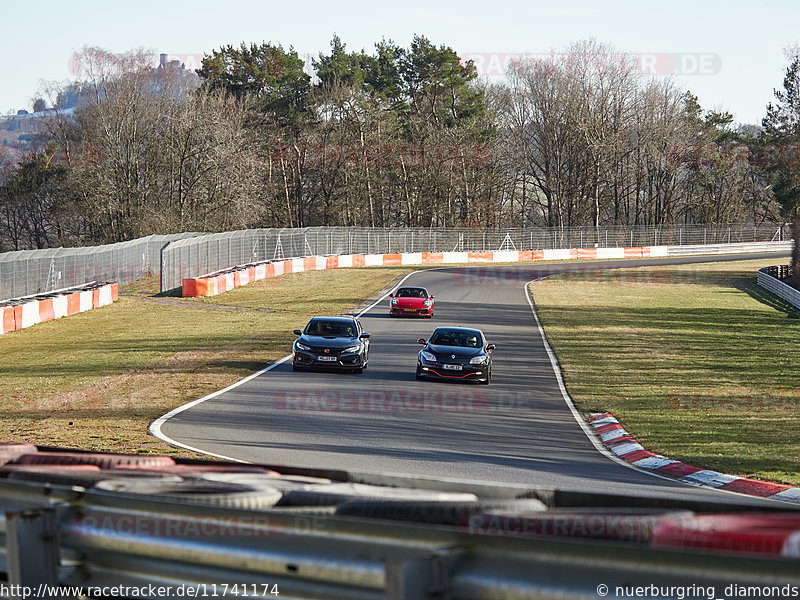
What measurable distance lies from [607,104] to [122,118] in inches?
2075

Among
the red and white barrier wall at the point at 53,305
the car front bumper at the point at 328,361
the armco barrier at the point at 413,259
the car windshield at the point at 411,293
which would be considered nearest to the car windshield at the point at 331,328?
the car front bumper at the point at 328,361

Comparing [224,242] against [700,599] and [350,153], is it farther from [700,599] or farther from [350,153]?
[700,599]

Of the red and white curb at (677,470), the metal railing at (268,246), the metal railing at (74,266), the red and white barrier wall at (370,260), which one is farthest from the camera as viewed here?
the red and white barrier wall at (370,260)

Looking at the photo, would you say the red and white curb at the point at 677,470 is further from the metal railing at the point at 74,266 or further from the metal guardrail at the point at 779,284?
the metal guardrail at the point at 779,284

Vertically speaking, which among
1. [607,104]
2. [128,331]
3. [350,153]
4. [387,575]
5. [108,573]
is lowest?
[128,331]

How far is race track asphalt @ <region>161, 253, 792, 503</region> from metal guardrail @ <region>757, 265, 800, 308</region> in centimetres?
2471

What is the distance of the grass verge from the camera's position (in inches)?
614

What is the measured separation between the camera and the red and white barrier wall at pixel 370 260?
47.4 m

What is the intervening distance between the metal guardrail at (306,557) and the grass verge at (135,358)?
30.6ft

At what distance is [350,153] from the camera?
283 ft

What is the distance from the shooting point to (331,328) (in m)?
24.6

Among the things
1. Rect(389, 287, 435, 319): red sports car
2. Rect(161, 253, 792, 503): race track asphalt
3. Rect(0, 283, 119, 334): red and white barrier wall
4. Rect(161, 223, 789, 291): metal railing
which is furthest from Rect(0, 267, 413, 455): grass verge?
Rect(161, 223, 789, 291): metal railing

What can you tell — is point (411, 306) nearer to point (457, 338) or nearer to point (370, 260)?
point (457, 338)

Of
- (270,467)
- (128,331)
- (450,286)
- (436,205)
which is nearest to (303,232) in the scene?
(450,286)
